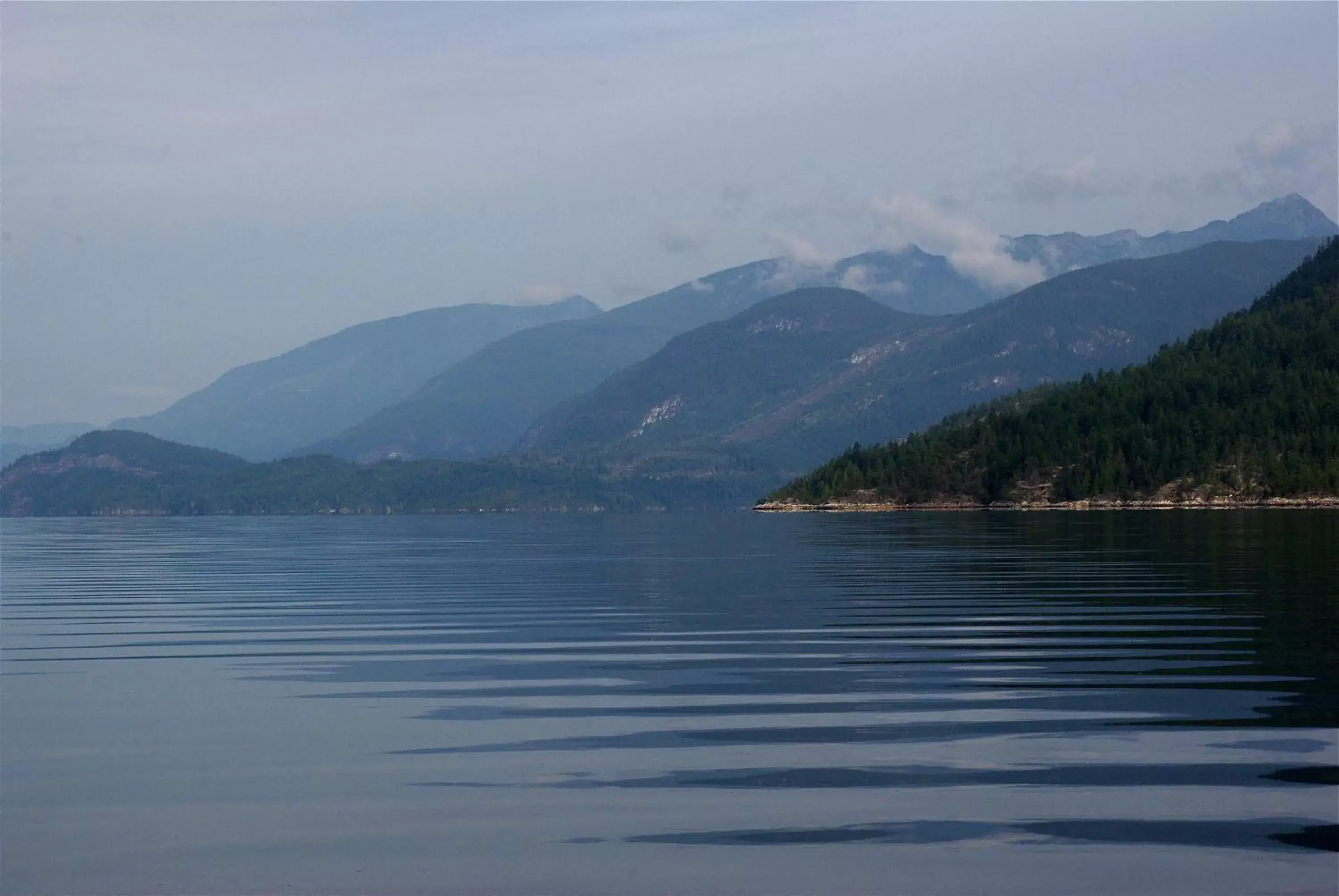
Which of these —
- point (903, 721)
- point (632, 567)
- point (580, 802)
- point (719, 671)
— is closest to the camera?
point (580, 802)

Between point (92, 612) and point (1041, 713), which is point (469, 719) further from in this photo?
point (92, 612)

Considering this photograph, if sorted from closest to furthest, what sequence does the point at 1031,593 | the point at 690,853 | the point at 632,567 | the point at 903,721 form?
1. the point at 690,853
2. the point at 903,721
3. the point at 1031,593
4. the point at 632,567

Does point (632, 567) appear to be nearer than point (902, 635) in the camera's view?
No

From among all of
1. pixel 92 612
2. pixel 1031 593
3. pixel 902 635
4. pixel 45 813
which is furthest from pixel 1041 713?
pixel 92 612

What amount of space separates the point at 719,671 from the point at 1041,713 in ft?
33.6

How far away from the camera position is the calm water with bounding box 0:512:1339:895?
2014 cm

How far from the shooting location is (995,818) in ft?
72.5

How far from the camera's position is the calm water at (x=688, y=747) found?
66.1 ft

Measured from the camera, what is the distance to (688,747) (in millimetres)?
27766

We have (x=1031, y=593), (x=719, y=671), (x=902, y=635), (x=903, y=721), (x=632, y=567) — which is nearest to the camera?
(x=903, y=721)

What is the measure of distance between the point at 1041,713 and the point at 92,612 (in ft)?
149

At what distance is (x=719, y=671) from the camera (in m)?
38.6

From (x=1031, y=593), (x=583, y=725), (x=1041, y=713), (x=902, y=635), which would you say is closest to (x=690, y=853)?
(x=583, y=725)

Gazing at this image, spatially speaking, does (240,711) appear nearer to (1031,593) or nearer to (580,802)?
(580,802)
